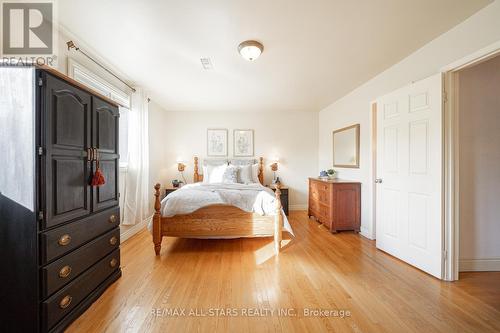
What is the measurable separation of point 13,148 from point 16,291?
89cm

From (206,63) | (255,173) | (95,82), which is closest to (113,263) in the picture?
(95,82)

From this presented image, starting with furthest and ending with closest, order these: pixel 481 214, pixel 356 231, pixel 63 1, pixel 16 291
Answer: pixel 356 231
pixel 481 214
pixel 63 1
pixel 16 291

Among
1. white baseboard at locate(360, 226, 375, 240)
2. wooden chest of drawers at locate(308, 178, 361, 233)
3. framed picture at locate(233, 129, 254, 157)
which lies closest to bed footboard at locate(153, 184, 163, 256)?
framed picture at locate(233, 129, 254, 157)

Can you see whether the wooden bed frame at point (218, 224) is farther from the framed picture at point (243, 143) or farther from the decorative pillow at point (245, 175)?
the framed picture at point (243, 143)

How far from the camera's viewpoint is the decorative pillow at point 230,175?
3925 millimetres

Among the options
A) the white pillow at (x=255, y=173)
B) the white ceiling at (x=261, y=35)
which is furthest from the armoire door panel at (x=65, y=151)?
the white pillow at (x=255, y=173)

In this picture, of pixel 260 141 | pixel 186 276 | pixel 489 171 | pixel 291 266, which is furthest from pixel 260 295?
pixel 260 141

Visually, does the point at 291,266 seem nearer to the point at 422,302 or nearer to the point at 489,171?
the point at 422,302

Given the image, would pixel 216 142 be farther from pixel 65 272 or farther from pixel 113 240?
pixel 65 272

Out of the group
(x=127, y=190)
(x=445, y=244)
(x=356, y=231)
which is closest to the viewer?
(x=445, y=244)

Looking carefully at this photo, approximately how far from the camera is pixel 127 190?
3.09 meters

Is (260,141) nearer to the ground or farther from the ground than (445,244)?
farther from the ground

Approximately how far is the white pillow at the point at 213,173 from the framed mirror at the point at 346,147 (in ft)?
7.69

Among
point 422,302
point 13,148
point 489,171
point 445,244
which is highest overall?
point 13,148
